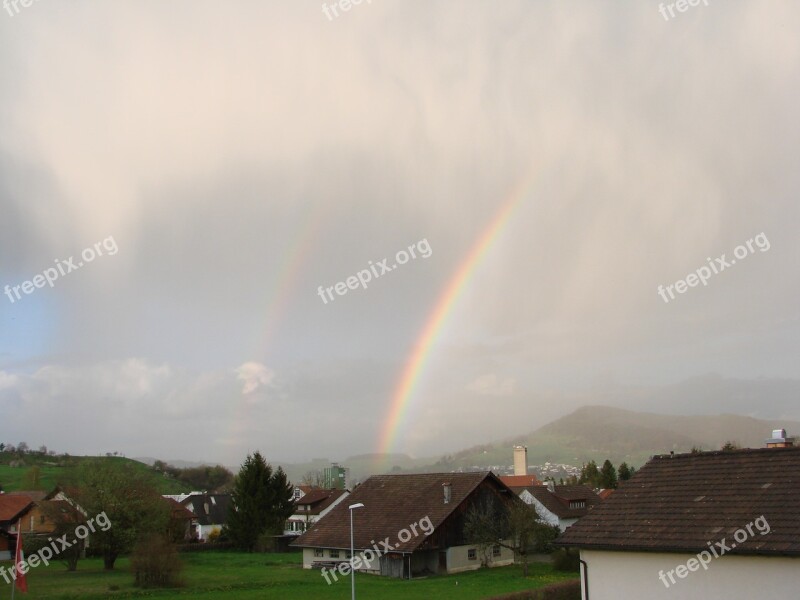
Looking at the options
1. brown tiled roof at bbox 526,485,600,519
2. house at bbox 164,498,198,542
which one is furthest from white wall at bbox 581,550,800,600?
brown tiled roof at bbox 526,485,600,519

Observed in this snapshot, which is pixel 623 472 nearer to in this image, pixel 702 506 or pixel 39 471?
pixel 39 471

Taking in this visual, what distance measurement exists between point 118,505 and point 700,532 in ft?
117

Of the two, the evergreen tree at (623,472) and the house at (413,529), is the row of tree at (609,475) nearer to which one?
the evergreen tree at (623,472)

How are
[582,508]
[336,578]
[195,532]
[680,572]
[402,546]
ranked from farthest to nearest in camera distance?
[195,532] < [582,508] < [402,546] < [336,578] < [680,572]

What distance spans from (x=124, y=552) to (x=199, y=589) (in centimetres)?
1243

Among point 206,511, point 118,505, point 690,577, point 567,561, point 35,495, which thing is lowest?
point 206,511

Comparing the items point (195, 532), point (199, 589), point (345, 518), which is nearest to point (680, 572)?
point (199, 589)

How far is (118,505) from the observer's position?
137ft

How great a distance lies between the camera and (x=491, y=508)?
44.9 meters

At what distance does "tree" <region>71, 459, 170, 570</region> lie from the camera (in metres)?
41.4

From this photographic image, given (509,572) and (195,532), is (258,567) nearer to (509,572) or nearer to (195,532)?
(509,572)

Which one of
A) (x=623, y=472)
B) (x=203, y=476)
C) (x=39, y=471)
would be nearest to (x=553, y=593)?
(x=623, y=472)

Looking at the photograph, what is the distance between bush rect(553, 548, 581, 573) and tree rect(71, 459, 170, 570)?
2352 centimetres

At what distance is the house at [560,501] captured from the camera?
64.1 m
